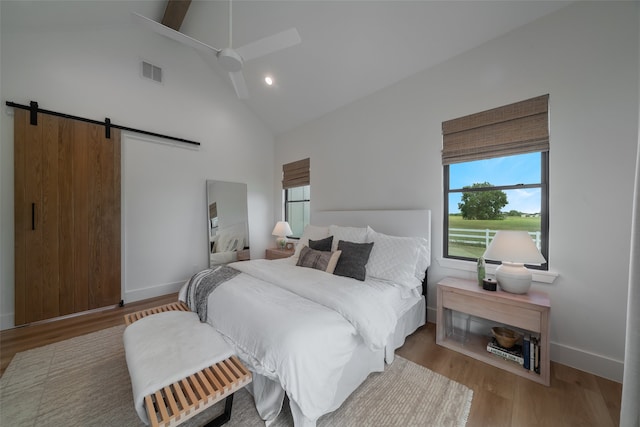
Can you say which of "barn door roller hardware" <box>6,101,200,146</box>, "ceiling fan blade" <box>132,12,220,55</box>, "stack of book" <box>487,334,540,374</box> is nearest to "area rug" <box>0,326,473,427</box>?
"stack of book" <box>487,334,540,374</box>

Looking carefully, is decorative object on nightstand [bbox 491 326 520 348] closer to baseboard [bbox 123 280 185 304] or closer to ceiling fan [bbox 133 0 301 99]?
ceiling fan [bbox 133 0 301 99]

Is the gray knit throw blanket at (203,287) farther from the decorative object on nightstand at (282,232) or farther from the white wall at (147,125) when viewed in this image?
the decorative object on nightstand at (282,232)

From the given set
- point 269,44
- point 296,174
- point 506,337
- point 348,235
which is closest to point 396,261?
point 348,235

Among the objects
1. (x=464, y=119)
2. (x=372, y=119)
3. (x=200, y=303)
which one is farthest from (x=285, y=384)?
(x=372, y=119)

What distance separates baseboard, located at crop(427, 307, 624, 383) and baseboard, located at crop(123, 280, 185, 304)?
15.3 feet

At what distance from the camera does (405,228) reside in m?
2.77

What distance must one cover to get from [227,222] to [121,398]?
2.78 meters

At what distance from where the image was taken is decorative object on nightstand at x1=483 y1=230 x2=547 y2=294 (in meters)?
1.80

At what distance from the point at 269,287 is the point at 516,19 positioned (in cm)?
330

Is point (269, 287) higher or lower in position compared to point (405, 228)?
lower

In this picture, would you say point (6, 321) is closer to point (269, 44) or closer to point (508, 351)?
point (269, 44)

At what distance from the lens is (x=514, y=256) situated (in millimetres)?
1828

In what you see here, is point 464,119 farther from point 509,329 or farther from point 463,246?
point 509,329

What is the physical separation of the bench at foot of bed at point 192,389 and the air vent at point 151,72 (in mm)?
3660
